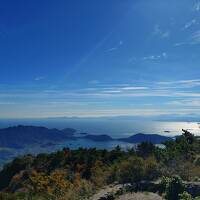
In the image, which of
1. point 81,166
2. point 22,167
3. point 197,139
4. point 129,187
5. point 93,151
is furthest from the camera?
point 22,167

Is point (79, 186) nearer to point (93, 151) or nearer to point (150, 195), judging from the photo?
point (150, 195)

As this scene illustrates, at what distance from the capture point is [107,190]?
1524 centimetres

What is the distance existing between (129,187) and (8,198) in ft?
16.4

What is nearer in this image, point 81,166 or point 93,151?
point 81,166

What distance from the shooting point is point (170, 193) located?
44.4ft

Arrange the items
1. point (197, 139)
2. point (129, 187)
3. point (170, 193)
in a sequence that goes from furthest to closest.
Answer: point (197, 139) < point (129, 187) < point (170, 193)

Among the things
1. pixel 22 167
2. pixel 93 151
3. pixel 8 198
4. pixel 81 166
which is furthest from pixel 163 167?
pixel 22 167

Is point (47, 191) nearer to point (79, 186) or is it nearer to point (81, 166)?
point (79, 186)

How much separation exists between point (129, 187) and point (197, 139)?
57.3 feet

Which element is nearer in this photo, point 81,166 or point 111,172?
point 111,172

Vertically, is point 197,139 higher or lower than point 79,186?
higher

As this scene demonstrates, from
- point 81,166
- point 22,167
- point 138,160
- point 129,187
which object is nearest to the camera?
point 129,187

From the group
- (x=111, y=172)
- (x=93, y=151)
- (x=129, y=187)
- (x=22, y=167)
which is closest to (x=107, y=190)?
(x=129, y=187)

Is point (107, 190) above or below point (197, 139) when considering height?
below
